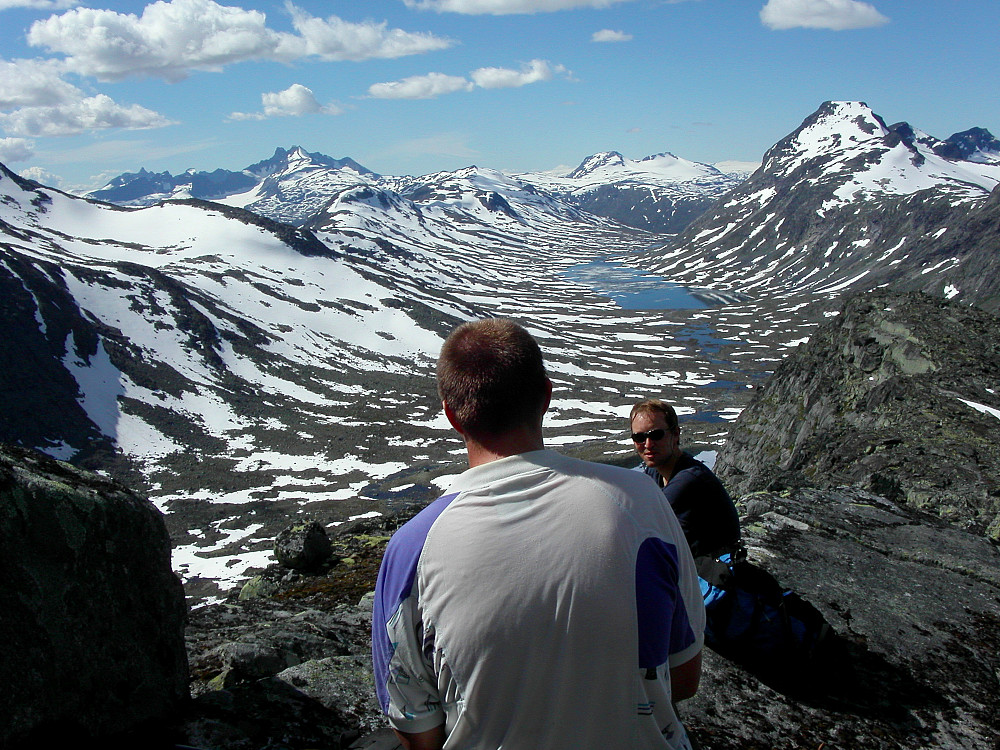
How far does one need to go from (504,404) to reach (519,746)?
1.77 m

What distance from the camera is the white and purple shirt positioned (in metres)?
3.35

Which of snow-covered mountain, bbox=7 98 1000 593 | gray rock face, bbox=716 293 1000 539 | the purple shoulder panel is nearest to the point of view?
the purple shoulder panel

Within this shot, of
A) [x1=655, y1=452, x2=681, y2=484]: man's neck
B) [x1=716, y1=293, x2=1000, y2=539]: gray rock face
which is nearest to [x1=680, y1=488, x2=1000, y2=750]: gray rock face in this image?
[x1=655, y1=452, x2=681, y2=484]: man's neck

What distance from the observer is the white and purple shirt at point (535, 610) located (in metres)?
3.35

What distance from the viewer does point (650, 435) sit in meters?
7.95

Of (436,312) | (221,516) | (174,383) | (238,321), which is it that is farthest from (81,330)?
(436,312)

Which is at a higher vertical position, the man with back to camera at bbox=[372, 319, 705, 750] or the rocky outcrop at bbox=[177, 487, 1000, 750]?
the man with back to camera at bbox=[372, 319, 705, 750]

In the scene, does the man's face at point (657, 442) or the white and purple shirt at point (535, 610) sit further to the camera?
the man's face at point (657, 442)

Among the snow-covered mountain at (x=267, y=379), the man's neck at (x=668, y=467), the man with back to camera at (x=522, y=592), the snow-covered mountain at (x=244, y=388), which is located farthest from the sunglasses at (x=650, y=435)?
the snow-covered mountain at (x=267, y=379)

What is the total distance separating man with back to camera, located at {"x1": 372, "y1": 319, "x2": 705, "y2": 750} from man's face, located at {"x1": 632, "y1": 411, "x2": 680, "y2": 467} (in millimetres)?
4106

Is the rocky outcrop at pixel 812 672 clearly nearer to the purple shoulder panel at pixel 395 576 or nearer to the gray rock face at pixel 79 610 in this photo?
the gray rock face at pixel 79 610

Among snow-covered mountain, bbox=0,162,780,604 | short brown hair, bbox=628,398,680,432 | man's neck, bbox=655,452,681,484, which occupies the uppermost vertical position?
short brown hair, bbox=628,398,680,432

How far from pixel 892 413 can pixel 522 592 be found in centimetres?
2258

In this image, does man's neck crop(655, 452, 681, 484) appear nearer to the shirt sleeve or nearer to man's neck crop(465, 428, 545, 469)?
man's neck crop(465, 428, 545, 469)
